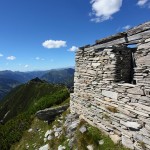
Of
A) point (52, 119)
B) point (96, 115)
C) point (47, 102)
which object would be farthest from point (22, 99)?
point (96, 115)

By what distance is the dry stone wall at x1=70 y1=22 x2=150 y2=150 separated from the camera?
10453 mm

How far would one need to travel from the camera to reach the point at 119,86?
11820 mm

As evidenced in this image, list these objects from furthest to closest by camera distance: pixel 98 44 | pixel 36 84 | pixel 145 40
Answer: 1. pixel 36 84
2. pixel 98 44
3. pixel 145 40

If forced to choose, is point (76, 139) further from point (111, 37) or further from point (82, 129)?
point (111, 37)

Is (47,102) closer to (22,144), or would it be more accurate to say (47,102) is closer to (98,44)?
(22,144)

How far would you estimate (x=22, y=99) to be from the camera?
125812 millimetres

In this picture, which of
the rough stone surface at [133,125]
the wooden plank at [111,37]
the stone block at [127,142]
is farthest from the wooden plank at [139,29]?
the stone block at [127,142]

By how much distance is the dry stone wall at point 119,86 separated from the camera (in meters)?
10.5

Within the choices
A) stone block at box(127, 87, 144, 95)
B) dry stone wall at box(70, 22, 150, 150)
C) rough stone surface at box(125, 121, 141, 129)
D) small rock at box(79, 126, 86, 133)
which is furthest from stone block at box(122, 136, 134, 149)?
small rock at box(79, 126, 86, 133)

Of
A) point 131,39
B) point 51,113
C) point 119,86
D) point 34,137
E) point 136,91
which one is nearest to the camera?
point 136,91

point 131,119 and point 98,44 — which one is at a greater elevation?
point 98,44

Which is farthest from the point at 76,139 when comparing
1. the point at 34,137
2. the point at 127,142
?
the point at 34,137

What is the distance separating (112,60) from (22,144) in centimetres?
1278

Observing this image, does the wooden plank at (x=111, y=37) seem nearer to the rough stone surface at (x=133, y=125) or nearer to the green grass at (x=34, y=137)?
the rough stone surface at (x=133, y=125)
